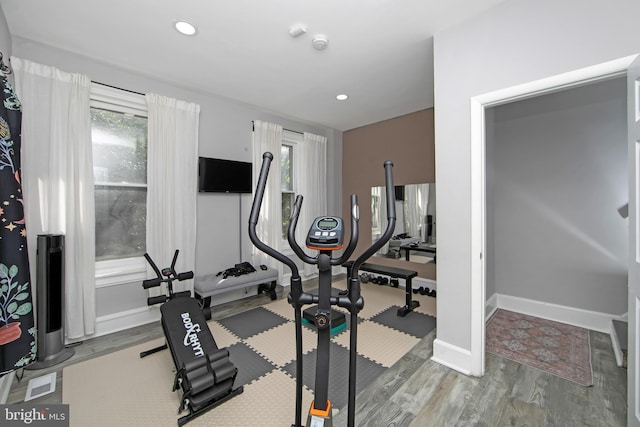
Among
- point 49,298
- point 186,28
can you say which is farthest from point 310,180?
point 49,298

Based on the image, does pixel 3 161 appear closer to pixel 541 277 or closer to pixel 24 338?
pixel 24 338

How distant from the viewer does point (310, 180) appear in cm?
463

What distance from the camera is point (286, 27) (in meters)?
2.17

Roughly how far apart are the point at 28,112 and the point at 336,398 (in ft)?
10.8

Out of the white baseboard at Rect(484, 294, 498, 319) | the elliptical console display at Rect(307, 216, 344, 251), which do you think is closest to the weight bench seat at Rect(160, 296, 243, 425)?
the elliptical console display at Rect(307, 216, 344, 251)

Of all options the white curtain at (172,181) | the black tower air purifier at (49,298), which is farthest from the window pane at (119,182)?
the black tower air purifier at (49,298)

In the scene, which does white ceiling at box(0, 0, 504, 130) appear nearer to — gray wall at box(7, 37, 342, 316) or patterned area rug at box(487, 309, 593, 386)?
gray wall at box(7, 37, 342, 316)

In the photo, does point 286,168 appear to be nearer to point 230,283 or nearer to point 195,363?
point 230,283

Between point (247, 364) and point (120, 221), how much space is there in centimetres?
205

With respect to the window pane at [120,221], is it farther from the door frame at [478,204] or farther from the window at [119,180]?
the door frame at [478,204]

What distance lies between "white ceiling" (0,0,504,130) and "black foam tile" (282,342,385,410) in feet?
8.65

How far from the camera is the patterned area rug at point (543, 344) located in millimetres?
2170

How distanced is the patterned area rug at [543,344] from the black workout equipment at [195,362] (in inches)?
87.5

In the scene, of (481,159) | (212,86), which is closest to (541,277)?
(481,159)
